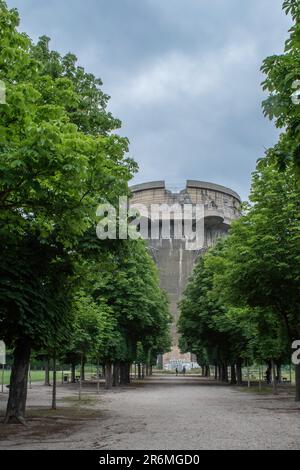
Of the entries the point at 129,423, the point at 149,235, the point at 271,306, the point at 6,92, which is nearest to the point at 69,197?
the point at 6,92

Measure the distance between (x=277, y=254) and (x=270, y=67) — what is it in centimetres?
1488

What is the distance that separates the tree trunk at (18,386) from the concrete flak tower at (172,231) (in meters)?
107

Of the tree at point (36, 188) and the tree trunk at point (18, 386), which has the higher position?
the tree at point (36, 188)

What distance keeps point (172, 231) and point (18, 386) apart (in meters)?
114

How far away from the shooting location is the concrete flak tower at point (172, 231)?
125938 mm

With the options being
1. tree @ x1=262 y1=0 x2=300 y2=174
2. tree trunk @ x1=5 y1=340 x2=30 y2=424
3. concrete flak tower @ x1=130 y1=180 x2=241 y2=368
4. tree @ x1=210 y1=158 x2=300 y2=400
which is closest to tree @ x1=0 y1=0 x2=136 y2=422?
tree trunk @ x1=5 y1=340 x2=30 y2=424

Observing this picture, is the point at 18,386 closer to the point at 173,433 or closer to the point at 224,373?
the point at 173,433

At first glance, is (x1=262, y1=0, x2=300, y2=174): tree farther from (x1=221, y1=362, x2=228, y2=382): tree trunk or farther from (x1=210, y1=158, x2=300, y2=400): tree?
(x1=221, y1=362, x2=228, y2=382): tree trunk

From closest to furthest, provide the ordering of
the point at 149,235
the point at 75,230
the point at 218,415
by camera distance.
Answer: the point at 75,230, the point at 218,415, the point at 149,235

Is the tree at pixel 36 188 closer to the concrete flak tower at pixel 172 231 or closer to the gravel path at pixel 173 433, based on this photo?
the gravel path at pixel 173 433

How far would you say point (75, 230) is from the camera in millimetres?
13070

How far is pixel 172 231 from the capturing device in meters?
132

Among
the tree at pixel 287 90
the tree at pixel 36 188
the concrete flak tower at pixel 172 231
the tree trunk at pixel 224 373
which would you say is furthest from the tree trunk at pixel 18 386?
the concrete flak tower at pixel 172 231
